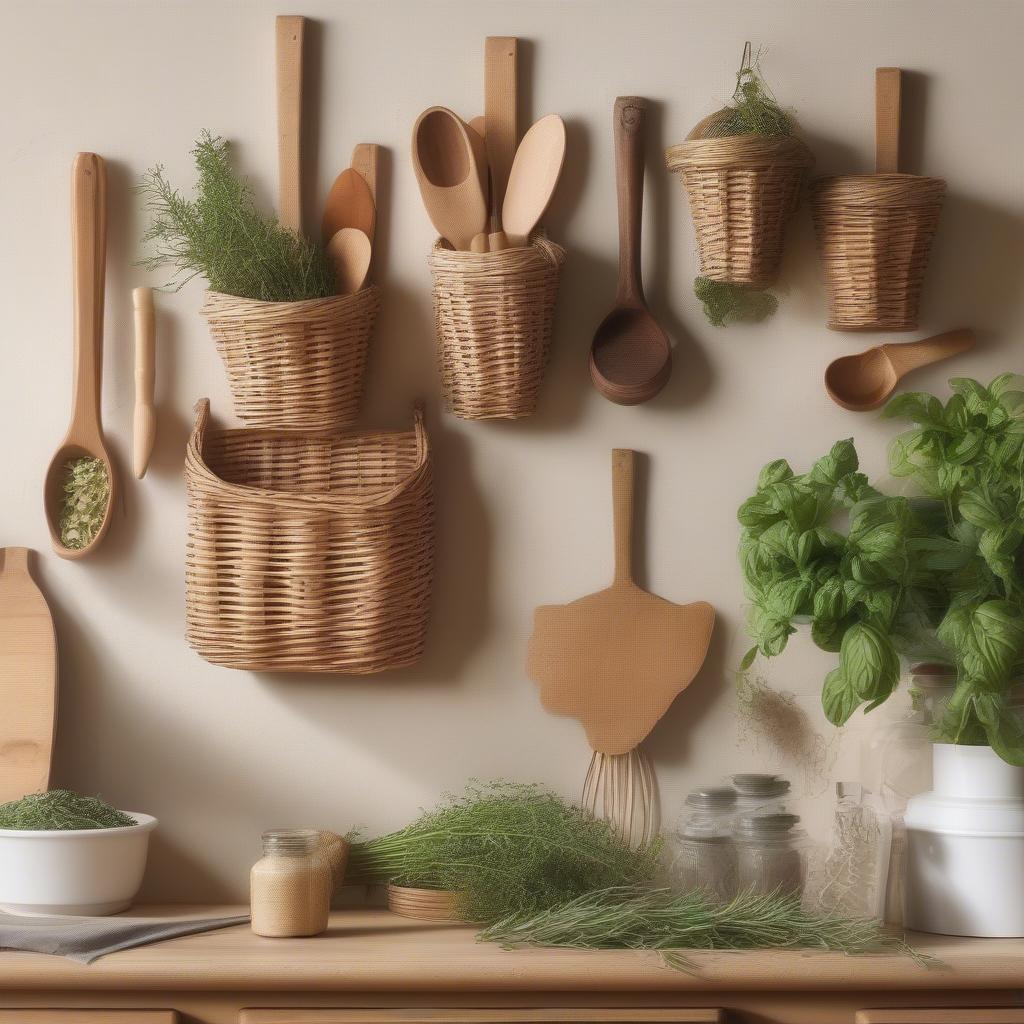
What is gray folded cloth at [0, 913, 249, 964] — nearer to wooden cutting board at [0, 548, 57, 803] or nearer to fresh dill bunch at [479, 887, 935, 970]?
wooden cutting board at [0, 548, 57, 803]

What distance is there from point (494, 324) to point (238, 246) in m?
0.34

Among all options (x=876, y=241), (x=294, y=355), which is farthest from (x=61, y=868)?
(x=876, y=241)

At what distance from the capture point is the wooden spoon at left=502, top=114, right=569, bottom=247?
1621 mm

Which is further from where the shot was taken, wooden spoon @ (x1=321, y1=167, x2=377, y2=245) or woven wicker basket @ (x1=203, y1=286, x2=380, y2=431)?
wooden spoon @ (x1=321, y1=167, x2=377, y2=245)

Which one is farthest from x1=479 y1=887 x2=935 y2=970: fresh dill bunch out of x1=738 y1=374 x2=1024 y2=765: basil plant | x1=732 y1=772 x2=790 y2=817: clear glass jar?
x1=738 y1=374 x2=1024 y2=765: basil plant

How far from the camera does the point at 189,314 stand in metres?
1.70

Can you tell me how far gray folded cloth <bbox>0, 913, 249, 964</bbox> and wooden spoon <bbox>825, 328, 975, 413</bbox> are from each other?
1063 millimetres

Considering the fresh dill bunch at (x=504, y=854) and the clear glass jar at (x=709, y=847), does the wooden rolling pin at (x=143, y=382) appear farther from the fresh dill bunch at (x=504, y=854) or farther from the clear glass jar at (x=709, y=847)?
the clear glass jar at (x=709, y=847)

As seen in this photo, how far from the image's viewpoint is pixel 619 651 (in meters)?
1.64

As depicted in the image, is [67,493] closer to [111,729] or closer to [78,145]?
[111,729]

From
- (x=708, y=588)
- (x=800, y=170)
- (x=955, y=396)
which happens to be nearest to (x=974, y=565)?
(x=955, y=396)

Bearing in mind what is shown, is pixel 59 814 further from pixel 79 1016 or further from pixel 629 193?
pixel 629 193

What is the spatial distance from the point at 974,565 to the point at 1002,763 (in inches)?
9.3

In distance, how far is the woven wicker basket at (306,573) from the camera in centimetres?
157
